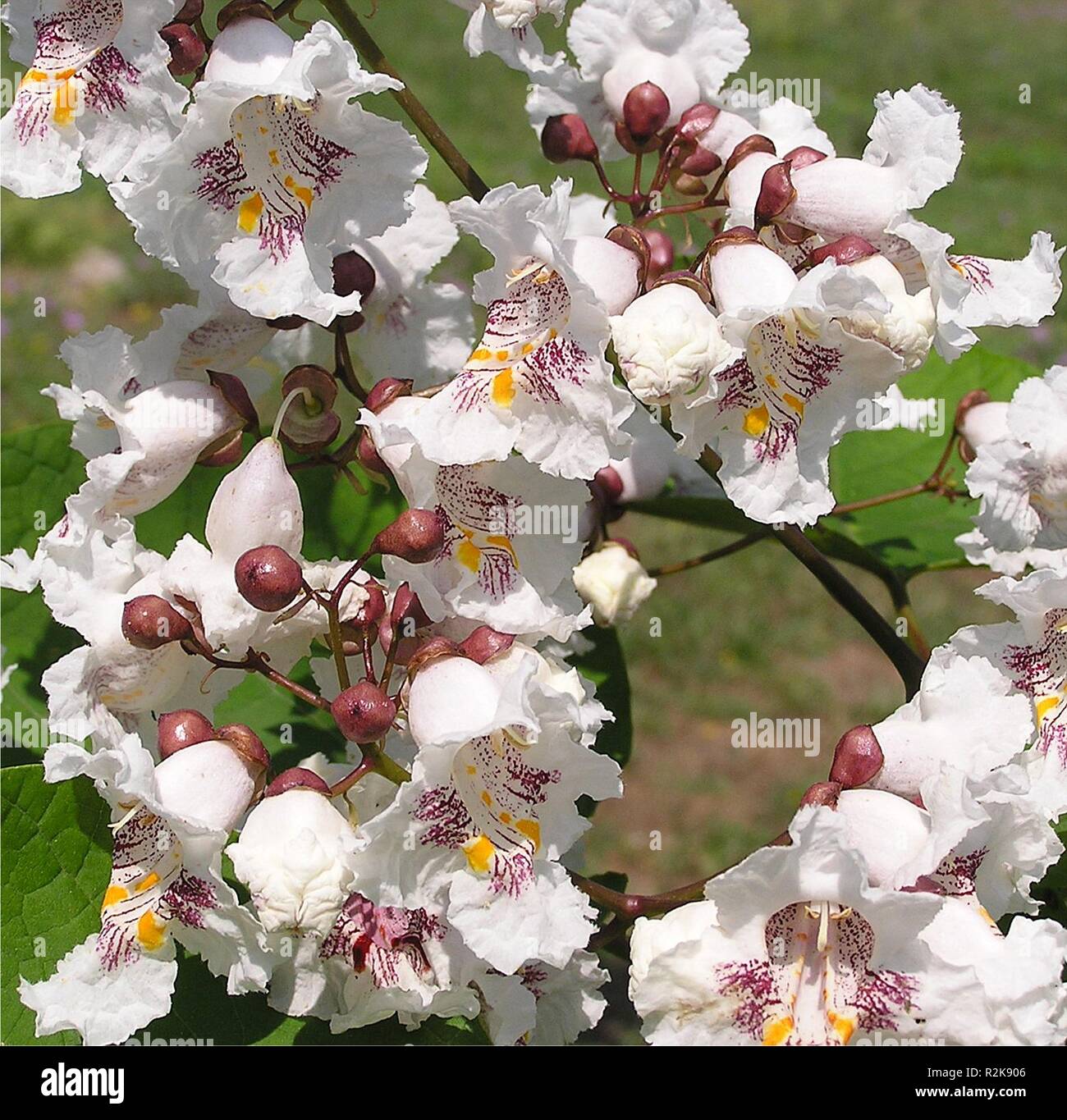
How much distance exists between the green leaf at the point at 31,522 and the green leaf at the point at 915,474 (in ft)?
3.00

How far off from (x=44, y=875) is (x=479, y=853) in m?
0.43

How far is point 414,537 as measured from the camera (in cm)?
113

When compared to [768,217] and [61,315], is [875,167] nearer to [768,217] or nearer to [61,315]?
[768,217]

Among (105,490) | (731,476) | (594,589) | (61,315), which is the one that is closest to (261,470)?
(105,490)

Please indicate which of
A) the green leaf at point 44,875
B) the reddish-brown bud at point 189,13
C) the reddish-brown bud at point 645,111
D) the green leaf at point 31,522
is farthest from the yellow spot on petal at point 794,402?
the green leaf at point 31,522

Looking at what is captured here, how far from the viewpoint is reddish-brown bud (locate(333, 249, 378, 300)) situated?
1313 millimetres

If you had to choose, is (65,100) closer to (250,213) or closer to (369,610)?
(250,213)

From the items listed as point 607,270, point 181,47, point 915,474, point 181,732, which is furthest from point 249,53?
point 915,474

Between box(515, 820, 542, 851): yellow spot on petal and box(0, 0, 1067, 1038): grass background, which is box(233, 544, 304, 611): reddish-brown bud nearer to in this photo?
box(515, 820, 542, 851): yellow spot on petal

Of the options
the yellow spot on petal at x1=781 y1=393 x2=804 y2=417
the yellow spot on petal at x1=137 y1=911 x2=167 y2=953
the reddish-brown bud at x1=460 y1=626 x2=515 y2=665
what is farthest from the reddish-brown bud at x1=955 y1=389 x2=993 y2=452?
the yellow spot on petal at x1=137 y1=911 x2=167 y2=953

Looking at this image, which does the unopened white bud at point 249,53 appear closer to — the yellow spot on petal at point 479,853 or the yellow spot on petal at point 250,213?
the yellow spot on petal at point 250,213

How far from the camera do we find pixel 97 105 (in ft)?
3.87

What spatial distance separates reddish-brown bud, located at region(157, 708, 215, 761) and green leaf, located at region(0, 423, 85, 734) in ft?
1.56
